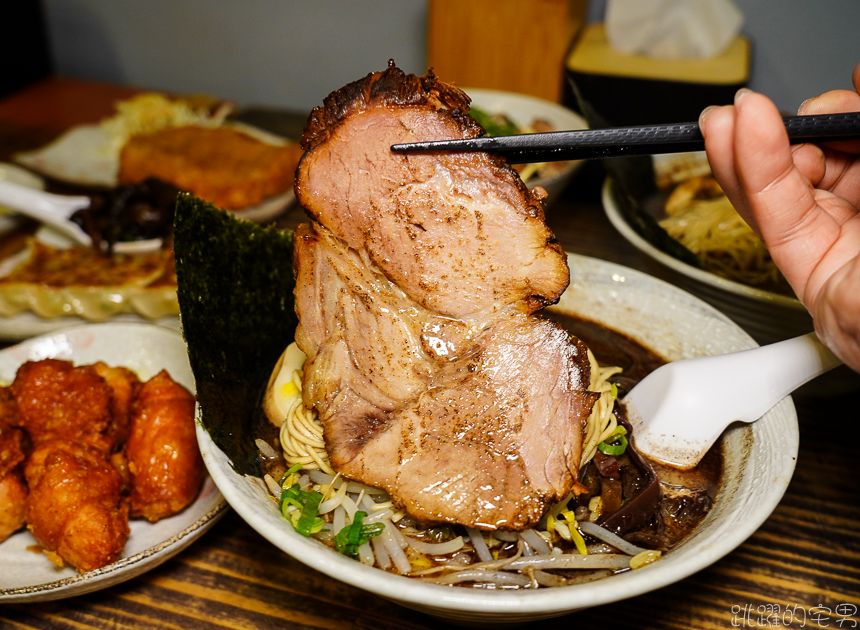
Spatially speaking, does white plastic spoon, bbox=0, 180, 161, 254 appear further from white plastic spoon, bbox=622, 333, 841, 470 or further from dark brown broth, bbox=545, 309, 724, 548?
white plastic spoon, bbox=622, 333, 841, 470

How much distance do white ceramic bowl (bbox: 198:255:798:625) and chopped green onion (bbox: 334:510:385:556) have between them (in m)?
0.13

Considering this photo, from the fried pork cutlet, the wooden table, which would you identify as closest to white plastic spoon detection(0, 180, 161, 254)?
the fried pork cutlet

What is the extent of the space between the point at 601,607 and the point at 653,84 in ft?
10.4

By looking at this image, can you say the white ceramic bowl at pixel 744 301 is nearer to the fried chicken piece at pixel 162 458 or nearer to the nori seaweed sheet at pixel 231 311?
the nori seaweed sheet at pixel 231 311

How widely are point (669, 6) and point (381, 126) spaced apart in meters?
3.52

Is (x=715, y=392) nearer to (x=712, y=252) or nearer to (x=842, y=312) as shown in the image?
(x=842, y=312)

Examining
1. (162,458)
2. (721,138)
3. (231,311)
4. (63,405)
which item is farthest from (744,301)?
(63,405)

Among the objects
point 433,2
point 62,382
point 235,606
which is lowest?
point 235,606

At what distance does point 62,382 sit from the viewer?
7.55 ft

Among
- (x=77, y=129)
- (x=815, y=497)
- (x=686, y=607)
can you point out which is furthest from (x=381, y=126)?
(x=77, y=129)

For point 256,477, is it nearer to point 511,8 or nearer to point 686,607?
point 686,607

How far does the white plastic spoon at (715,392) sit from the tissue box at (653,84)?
2.34 m

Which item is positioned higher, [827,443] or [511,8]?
[511,8]

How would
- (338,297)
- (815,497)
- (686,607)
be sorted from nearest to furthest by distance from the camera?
1. (338,297)
2. (686,607)
3. (815,497)
